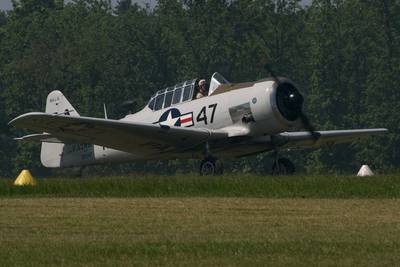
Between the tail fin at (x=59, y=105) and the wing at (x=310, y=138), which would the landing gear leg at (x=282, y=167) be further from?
the tail fin at (x=59, y=105)

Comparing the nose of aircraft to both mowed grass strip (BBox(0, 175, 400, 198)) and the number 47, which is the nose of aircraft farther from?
mowed grass strip (BBox(0, 175, 400, 198))

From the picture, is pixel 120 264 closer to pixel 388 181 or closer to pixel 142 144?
pixel 388 181

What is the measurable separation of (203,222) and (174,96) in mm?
13122

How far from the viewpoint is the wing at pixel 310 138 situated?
95.7 ft

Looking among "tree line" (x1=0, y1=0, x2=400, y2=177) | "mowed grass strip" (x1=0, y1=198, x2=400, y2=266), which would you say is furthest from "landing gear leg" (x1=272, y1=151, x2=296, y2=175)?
"tree line" (x1=0, y1=0, x2=400, y2=177)

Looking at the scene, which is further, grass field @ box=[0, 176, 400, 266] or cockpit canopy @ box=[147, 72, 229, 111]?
cockpit canopy @ box=[147, 72, 229, 111]

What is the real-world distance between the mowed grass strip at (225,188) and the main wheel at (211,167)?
14.1 feet

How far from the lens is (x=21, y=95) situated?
76875mm

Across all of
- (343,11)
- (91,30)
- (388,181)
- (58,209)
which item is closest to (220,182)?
(388,181)

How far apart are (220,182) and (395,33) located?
5686cm

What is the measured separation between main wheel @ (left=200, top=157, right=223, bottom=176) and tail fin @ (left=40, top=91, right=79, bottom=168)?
18.7ft

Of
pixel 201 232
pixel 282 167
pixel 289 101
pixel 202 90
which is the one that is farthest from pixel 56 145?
pixel 201 232

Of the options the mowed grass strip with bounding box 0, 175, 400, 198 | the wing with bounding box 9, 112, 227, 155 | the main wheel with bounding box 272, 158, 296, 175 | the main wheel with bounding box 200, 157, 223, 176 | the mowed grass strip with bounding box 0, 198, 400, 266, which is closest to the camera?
the mowed grass strip with bounding box 0, 198, 400, 266

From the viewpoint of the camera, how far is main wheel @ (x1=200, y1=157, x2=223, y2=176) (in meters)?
28.2
